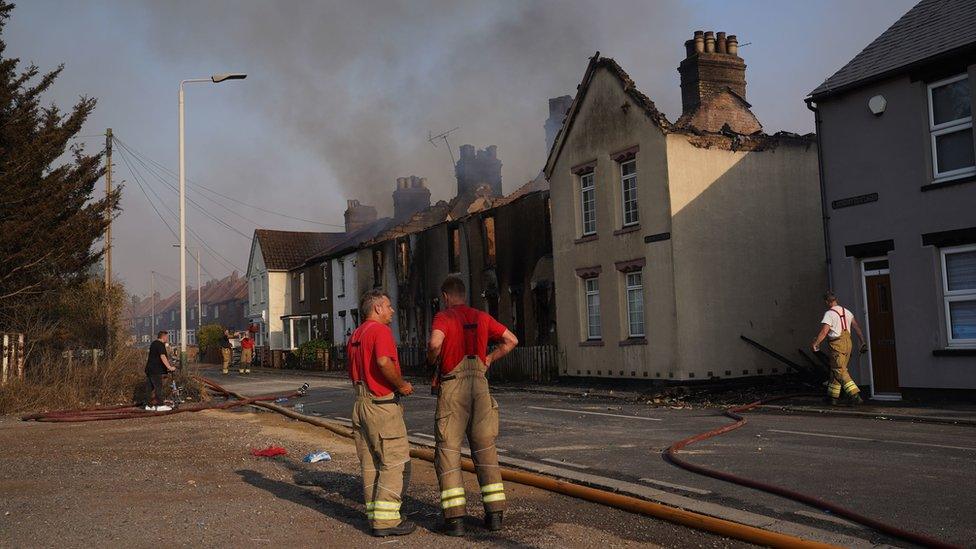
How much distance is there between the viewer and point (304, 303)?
49125 mm

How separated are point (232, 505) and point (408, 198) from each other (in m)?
41.8

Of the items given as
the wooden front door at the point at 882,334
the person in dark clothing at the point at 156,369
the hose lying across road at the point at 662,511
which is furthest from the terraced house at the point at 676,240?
the hose lying across road at the point at 662,511

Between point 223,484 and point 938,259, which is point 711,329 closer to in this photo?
point 938,259

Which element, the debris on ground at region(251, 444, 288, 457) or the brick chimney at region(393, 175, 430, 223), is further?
the brick chimney at region(393, 175, 430, 223)

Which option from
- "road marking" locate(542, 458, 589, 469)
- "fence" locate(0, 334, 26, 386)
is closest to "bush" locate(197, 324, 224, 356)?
"fence" locate(0, 334, 26, 386)

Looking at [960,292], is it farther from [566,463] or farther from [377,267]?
[377,267]

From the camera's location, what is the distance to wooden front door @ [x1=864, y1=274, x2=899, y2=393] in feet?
50.2

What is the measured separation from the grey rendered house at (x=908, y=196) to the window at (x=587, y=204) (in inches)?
279

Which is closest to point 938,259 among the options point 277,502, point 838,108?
point 838,108

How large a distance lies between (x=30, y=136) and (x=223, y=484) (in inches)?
629

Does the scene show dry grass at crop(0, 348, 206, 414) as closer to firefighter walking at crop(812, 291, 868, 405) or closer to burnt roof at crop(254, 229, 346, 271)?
firefighter walking at crop(812, 291, 868, 405)

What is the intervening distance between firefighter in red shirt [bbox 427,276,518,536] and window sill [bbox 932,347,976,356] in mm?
10975

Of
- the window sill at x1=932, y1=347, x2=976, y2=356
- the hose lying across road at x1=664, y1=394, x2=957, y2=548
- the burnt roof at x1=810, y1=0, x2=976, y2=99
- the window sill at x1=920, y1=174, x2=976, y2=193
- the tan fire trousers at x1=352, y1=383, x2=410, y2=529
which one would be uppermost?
the burnt roof at x1=810, y1=0, x2=976, y2=99

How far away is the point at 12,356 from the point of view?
Answer: 1869cm
